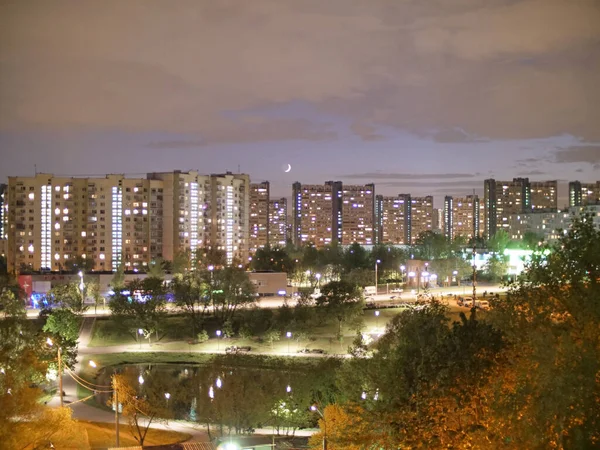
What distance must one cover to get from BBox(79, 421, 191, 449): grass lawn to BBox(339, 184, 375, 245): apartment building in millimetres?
73376

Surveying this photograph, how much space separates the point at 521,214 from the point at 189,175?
45572 mm

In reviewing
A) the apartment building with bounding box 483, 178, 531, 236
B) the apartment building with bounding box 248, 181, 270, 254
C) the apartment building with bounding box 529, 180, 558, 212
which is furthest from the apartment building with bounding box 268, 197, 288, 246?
the apartment building with bounding box 529, 180, 558, 212

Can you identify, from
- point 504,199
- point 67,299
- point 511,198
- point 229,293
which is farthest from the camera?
point 504,199

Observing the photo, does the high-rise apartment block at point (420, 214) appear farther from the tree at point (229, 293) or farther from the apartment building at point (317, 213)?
the tree at point (229, 293)

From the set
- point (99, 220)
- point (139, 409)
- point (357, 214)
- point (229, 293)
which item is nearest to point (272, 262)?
point (99, 220)

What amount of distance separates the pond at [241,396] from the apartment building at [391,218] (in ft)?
266

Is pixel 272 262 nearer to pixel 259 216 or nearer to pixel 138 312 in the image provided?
pixel 138 312

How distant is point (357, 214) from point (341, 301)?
59.0 meters

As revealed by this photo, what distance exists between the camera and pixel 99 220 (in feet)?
158

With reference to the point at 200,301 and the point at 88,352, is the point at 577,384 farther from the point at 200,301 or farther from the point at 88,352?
the point at 200,301

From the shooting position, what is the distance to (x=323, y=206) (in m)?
89.2

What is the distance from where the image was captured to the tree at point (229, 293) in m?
31.6

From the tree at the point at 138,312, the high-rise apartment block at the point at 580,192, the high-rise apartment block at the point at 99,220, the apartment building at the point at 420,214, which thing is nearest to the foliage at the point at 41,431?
the tree at the point at 138,312

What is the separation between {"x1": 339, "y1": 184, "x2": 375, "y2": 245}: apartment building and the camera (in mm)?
88688
